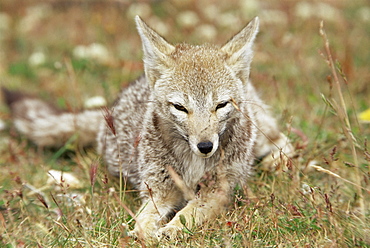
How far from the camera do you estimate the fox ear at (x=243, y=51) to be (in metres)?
3.69

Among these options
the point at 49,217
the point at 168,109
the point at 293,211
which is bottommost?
the point at 49,217

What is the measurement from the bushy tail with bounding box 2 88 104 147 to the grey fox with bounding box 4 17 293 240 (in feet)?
3.74

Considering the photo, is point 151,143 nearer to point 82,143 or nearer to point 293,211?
point 293,211

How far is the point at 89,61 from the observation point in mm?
7363

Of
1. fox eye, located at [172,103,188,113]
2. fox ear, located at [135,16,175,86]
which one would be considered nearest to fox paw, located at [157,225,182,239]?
fox eye, located at [172,103,188,113]

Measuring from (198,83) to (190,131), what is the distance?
0.37 metres

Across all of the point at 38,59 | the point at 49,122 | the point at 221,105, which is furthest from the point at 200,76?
the point at 38,59

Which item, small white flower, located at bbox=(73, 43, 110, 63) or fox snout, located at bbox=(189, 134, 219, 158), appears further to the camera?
small white flower, located at bbox=(73, 43, 110, 63)

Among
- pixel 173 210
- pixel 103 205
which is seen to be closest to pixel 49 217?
pixel 103 205

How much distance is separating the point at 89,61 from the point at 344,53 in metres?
3.96

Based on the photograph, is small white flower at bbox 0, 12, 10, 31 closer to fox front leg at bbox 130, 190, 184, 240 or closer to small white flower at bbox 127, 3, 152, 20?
small white flower at bbox 127, 3, 152, 20

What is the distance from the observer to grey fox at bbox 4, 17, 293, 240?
3.36 metres

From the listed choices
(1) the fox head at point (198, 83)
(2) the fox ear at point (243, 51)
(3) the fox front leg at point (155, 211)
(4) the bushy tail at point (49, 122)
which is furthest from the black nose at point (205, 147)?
(4) the bushy tail at point (49, 122)

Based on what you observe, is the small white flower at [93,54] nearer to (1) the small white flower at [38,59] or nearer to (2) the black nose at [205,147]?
(1) the small white flower at [38,59]
